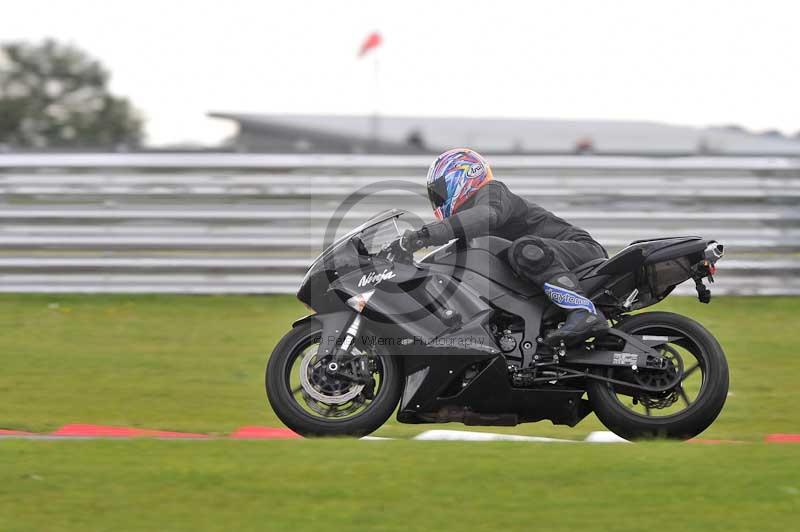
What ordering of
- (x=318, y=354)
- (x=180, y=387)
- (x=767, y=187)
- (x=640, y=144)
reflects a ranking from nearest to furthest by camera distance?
(x=318, y=354)
(x=180, y=387)
(x=767, y=187)
(x=640, y=144)

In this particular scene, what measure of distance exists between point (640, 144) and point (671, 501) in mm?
48393

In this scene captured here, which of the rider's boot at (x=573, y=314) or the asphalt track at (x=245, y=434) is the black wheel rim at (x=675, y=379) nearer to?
the rider's boot at (x=573, y=314)

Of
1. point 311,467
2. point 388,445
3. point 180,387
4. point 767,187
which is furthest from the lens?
point 767,187

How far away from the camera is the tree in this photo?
47812 millimetres

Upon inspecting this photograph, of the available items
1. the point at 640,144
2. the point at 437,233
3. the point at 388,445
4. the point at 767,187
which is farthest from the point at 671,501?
the point at 640,144

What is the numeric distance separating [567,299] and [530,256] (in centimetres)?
28

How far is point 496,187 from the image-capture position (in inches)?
251

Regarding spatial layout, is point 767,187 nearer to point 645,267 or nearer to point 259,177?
point 259,177

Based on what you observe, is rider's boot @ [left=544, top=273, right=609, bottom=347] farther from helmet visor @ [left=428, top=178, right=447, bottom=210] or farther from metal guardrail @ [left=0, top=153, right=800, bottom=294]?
metal guardrail @ [left=0, top=153, right=800, bottom=294]

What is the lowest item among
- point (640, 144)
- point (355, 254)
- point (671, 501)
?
point (640, 144)

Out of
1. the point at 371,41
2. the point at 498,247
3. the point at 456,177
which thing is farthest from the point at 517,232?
the point at 371,41

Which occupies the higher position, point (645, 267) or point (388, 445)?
point (645, 267)

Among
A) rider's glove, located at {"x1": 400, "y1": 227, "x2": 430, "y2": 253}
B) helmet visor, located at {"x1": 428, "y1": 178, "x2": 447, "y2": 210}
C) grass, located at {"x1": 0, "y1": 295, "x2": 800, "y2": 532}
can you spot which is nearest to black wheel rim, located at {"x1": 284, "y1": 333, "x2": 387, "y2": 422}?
grass, located at {"x1": 0, "y1": 295, "x2": 800, "y2": 532}

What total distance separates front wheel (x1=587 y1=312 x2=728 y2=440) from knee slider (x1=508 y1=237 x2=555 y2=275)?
1.68 feet
